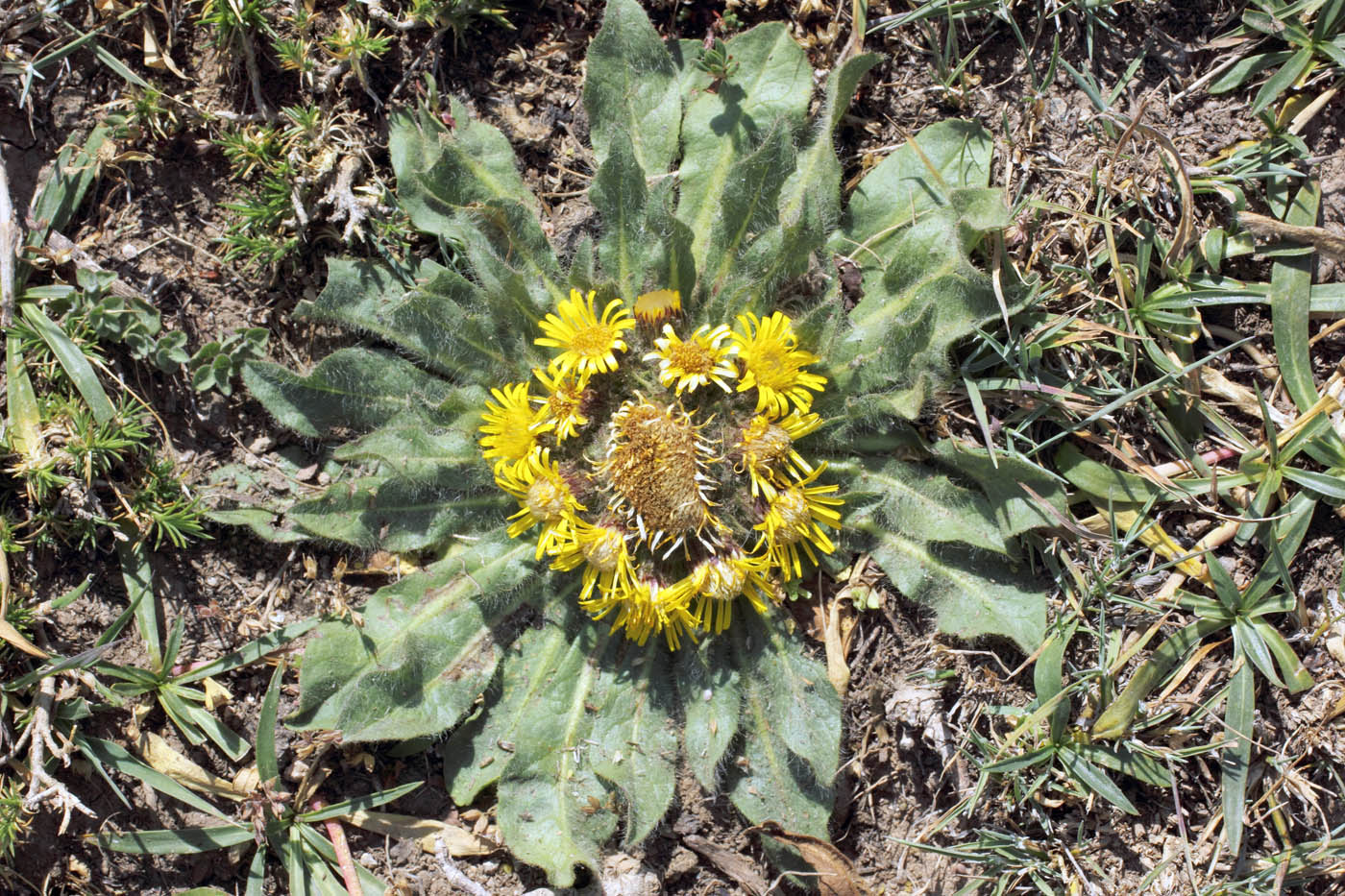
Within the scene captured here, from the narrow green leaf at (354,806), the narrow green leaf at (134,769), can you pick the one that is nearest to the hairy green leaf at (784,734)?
the narrow green leaf at (354,806)

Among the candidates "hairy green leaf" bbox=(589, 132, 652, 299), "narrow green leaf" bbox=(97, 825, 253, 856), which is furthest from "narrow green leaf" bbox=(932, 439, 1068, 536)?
"narrow green leaf" bbox=(97, 825, 253, 856)

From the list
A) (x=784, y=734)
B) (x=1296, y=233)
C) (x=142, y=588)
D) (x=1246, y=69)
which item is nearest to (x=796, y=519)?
(x=784, y=734)

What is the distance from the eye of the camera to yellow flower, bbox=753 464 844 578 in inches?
A: 137

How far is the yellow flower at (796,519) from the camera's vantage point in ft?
11.4

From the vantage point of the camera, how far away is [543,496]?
139 inches

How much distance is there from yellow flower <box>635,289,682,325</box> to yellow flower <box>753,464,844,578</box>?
2.58 ft

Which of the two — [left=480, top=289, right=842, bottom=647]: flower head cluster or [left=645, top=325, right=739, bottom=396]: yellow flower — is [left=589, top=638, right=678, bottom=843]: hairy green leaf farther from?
[left=645, top=325, right=739, bottom=396]: yellow flower

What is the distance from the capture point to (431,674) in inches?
147

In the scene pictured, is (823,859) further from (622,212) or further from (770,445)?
(622,212)

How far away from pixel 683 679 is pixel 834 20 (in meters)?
2.75

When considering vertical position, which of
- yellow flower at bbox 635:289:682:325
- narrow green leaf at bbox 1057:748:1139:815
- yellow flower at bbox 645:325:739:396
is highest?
yellow flower at bbox 635:289:682:325

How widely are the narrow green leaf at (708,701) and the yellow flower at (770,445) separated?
29.1 inches

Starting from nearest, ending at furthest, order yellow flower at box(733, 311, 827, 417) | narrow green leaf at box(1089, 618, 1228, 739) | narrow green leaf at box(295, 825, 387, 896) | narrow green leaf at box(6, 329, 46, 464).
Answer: yellow flower at box(733, 311, 827, 417) < narrow green leaf at box(1089, 618, 1228, 739) < narrow green leaf at box(6, 329, 46, 464) < narrow green leaf at box(295, 825, 387, 896)

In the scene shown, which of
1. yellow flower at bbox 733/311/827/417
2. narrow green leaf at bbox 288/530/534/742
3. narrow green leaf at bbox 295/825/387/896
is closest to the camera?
yellow flower at bbox 733/311/827/417
